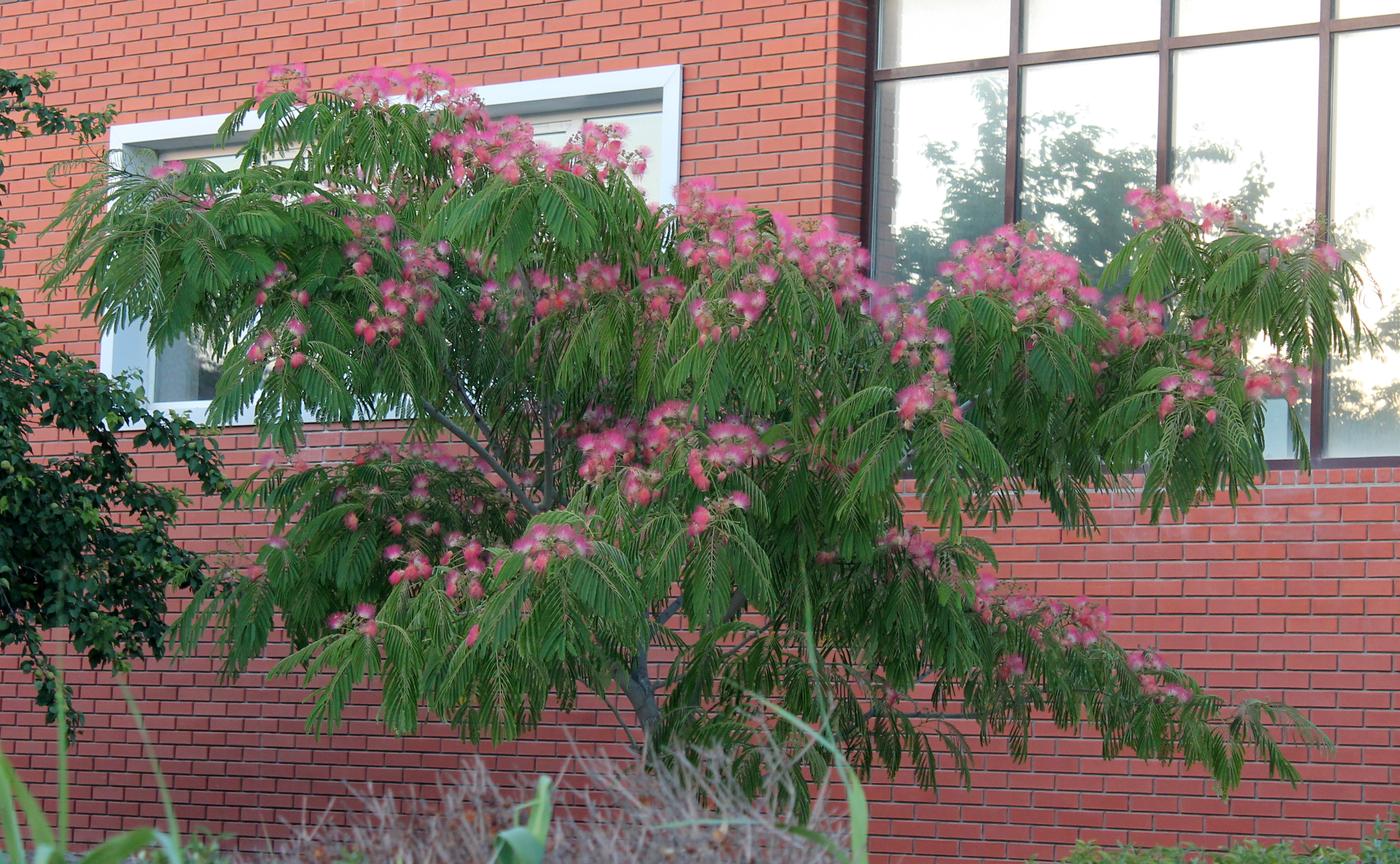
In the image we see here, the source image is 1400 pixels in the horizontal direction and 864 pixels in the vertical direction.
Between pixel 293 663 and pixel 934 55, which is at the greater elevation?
pixel 934 55

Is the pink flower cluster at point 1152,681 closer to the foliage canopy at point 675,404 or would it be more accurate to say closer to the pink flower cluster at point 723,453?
the foliage canopy at point 675,404

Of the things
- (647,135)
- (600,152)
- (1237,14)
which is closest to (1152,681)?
(600,152)

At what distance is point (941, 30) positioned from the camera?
9500 mm

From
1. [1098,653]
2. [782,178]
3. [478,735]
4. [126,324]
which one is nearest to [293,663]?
[478,735]

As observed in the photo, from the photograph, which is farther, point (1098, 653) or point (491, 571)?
point (1098, 653)

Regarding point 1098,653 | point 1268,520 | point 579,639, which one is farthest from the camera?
point 1268,520

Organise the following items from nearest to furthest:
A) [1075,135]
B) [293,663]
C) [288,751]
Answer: [293,663] → [1075,135] → [288,751]

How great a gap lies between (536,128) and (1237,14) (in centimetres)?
394

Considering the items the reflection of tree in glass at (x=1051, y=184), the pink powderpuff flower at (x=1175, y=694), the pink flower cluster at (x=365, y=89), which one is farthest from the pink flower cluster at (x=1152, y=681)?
the pink flower cluster at (x=365, y=89)

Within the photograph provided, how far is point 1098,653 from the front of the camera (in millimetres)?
6480

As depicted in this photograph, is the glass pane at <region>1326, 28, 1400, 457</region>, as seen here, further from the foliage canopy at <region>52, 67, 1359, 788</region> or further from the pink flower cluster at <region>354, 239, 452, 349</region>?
the pink flower cluster at <region>354, 239, 452, 349</region>

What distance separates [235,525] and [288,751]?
1.40m

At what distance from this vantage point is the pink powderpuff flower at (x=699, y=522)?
519 centimetres

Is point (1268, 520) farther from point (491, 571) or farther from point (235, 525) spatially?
point (235, 525)
